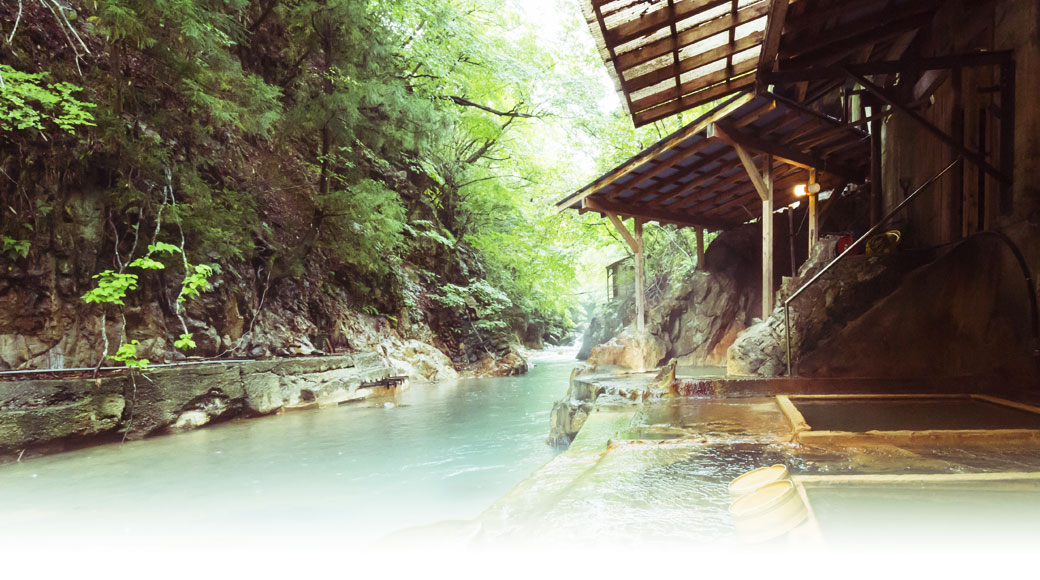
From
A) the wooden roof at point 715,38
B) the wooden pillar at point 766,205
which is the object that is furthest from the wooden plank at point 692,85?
the wooden pillar at point 766,205

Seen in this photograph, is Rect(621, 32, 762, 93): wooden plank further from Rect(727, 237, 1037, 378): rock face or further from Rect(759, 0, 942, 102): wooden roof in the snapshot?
Rect(727, 237, 1037, 378): rock face

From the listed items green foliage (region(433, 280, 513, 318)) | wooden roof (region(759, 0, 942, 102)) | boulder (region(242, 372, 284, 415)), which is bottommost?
boulder (region(242, 372, 284, 415))

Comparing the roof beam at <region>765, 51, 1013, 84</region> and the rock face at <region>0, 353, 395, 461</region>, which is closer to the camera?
the roof beam at <region>765, 51, 1013, 84</region>

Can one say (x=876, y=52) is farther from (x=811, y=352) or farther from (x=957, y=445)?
(x=957, y=445)

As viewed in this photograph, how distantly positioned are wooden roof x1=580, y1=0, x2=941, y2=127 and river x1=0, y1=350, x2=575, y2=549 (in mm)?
4332

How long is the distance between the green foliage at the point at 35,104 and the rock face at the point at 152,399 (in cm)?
325

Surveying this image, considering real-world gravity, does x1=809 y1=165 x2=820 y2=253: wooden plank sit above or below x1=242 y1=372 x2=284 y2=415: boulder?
above

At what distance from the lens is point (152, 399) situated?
6.36 m

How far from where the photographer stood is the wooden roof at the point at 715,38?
4012mm

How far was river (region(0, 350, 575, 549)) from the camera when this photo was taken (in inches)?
154

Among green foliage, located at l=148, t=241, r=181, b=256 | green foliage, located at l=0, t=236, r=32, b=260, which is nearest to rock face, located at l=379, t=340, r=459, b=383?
green foliage, located at l=148, t=241, r=181, b=256

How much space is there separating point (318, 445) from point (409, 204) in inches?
413

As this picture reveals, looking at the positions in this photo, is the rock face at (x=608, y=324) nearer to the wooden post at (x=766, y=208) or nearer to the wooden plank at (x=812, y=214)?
the wooden plank at (x=812, y=214)

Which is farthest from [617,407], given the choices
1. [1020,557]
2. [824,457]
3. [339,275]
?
[339,275]
